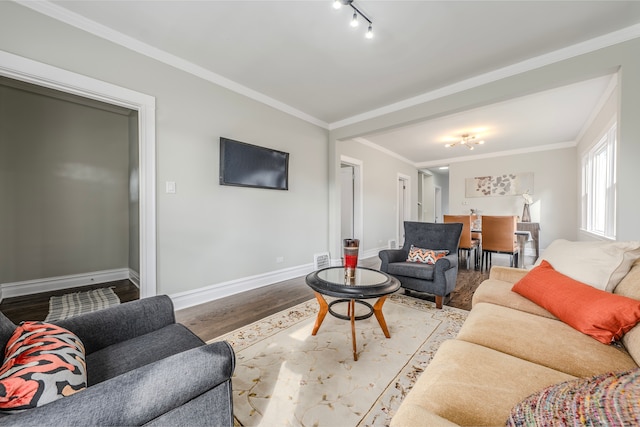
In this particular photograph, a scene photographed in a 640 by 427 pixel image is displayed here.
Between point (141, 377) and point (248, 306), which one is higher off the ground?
point (141, 377)

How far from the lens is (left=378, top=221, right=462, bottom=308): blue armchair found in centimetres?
260

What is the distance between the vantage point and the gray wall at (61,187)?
3047 mm

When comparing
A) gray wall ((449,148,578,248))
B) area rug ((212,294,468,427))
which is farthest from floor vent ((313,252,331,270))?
gray wall ((449,148,578,248))

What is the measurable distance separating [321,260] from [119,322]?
3271mm

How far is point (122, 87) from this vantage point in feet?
7.62

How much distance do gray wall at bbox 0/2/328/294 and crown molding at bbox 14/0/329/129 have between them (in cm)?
5

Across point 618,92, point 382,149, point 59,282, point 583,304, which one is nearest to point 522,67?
point 618,92

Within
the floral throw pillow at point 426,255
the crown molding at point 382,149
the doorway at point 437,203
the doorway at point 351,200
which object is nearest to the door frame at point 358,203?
the doorway at point 351,200

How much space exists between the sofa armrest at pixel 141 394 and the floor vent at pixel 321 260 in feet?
10.9

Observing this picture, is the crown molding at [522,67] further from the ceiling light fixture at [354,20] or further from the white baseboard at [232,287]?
the white baseboard at [232,287]

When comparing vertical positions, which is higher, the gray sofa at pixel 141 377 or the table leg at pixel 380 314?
the gray sofa at pixel 141 377

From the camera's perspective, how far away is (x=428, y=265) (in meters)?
2.82

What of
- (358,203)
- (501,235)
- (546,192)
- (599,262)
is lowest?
(501,235)

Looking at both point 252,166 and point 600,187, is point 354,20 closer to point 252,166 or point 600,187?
point 252,166
